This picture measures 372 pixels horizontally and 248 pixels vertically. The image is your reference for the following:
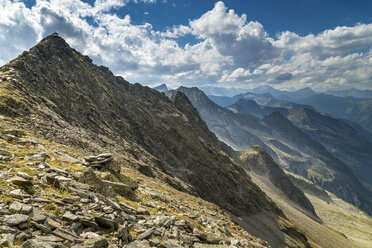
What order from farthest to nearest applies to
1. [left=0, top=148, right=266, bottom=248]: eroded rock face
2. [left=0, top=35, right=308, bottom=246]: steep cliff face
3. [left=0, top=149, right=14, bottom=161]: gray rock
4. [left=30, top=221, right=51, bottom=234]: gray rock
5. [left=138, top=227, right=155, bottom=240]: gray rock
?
[left=0, top=35, right=308, bottom=246]: steep cliff face
[left=0, top=149, right=14, bottom=161]: gray rock
[left=138, top=227, right=155, bottom=240]: gray rock
[left=30, top=221, right=51, bottom=234]: gray rock
[left=0, top=148, right=266, bottom=248]: eroded rock face

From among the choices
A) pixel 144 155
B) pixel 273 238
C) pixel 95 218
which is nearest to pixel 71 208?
pixel 95 218

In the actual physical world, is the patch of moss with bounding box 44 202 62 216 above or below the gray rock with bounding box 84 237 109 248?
above

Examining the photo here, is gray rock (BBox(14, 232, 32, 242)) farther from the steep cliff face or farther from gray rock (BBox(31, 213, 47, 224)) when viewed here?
the steep cliff face

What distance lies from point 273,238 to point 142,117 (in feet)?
284

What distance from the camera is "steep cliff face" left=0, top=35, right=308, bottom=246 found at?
42906 mm

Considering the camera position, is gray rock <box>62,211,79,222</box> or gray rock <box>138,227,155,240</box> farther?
gray rock <box>138,227,155,240</box>

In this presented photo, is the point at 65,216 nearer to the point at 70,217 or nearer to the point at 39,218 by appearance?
the point at 70,217

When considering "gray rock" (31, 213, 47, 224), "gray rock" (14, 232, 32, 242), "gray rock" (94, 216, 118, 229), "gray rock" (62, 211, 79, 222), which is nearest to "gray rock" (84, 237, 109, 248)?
"gray rock" (94, 216, 118, 229)

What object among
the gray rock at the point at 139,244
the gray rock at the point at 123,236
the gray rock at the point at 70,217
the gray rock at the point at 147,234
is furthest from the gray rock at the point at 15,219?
the gray rock at the point at 147,234

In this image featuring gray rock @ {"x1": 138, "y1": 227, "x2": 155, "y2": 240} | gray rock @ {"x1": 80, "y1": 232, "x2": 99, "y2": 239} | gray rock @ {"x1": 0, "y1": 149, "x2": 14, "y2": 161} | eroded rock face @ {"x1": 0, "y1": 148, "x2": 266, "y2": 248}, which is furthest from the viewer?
gray rock @ {"x1": 0, "y1": 149, "x2": 14, "y2": 161}

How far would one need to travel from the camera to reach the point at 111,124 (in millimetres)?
75562

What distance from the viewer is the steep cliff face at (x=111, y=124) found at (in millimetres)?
42906

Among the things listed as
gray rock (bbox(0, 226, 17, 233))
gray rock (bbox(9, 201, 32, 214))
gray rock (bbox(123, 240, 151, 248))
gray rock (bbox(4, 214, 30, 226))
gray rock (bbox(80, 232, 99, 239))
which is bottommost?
gray rock (bbox(123, 240, 151, 248))

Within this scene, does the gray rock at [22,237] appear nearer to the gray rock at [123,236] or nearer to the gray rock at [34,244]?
the gray rock at [34,244]
